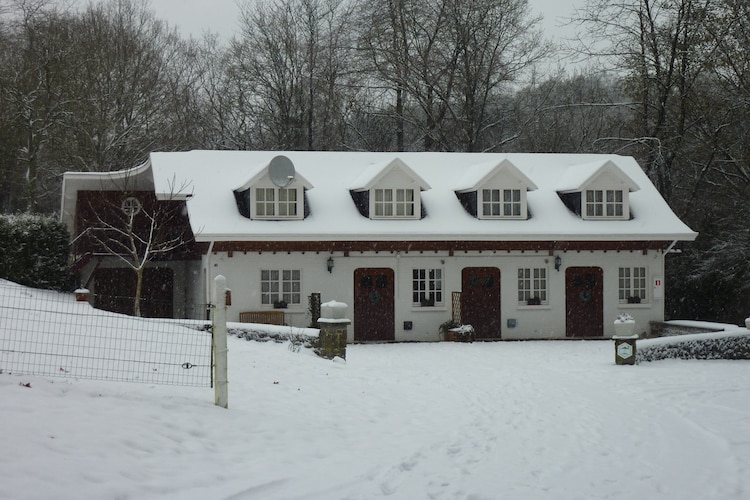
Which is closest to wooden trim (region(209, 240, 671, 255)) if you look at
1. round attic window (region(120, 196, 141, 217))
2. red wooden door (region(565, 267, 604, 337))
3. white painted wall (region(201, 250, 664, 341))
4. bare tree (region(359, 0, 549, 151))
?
white painted wall (region(201, 250, 664, 341))

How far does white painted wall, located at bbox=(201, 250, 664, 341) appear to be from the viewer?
872 inches

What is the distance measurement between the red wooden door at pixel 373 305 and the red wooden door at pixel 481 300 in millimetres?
2046

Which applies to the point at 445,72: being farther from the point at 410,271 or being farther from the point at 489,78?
the point at 410,271

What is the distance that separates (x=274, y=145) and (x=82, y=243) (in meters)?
13.2

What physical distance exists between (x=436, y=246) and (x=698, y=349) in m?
7.27

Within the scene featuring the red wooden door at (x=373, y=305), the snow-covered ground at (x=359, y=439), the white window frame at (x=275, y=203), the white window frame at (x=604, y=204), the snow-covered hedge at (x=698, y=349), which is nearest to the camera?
the snow-covered ground at (x=359, y=439)

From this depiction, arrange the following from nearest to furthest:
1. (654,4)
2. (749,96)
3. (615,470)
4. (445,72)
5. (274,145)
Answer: (615,470) → (749,96) → (654,4) → (445,72) → (274,145)

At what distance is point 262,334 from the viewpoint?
54.1 feet

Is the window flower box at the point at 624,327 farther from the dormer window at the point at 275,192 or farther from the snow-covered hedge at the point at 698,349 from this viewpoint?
the dormer window at the point at 275,192

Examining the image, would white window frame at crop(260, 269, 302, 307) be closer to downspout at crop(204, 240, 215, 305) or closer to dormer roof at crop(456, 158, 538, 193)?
downspout at crop(204, 240, 215, 305)

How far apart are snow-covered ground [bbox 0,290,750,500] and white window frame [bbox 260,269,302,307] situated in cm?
773

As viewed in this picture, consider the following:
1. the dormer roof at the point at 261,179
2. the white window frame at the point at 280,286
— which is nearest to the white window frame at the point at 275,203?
the dormer roof at the point at 261,179

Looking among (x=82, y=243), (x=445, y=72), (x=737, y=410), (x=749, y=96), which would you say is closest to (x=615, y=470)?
(x=737, y=410)

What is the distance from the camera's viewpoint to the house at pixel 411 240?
73.4ft
